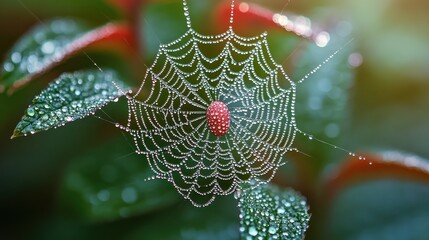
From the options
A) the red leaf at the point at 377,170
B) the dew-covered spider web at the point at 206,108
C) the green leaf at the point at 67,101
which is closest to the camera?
the green leaf at the point at 67,101

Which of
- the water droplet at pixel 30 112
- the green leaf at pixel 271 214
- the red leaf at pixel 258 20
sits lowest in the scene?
the green leaf at pixel 271 214

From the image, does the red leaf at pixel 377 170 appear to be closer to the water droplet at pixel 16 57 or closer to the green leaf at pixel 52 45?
the green leaf at pixel 52 45

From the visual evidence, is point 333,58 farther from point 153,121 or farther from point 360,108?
point 153,121

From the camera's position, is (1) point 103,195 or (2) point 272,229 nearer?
(2) point 272,229

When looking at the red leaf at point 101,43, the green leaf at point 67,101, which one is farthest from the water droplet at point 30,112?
the red leaf at point 101,43

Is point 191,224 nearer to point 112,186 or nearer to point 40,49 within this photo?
point 112,186

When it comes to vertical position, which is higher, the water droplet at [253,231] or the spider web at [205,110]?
the spider web at [205,110]

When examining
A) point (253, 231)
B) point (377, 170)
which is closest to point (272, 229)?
point (253, 231)
